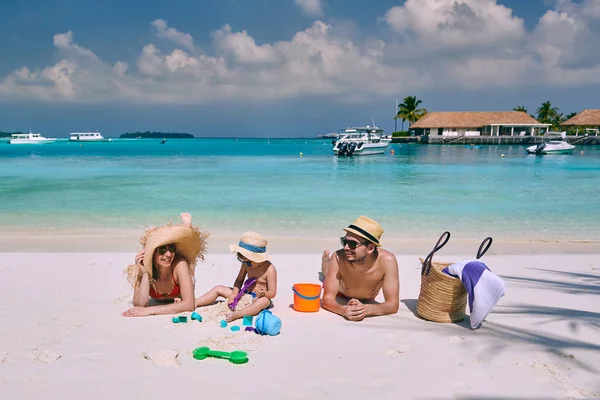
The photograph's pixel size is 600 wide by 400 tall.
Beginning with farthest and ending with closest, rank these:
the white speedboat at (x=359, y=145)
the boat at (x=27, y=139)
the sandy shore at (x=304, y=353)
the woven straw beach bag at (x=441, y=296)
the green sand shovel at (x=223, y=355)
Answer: the boat at (x=27, y=139) < the white speedboat at (x=359, y=145) < the woven straw beach bag at (x=441, y=296) < the green sand shovel at (x=223, y=355) < the sandy shore at (x=304, y=353)

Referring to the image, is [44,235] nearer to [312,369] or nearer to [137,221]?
[137,221]

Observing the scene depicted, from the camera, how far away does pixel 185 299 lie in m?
4.55

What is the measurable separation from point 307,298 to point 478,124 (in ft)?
255

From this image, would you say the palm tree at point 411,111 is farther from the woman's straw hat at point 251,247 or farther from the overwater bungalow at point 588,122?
the woman's straw hat at point 251,247

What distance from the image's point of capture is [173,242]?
437 centimetres

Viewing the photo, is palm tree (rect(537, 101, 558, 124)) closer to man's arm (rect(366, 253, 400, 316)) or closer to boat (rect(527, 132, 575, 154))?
boat (rect(527, 132, 575, 154))

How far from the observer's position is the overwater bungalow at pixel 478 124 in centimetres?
7412

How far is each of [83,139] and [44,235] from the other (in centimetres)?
13496

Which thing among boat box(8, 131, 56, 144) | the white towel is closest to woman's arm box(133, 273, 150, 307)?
the white towel

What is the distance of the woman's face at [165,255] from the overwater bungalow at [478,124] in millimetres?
76341

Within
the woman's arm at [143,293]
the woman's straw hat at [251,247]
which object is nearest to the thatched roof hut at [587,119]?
the woman's straw hat at [251,247]

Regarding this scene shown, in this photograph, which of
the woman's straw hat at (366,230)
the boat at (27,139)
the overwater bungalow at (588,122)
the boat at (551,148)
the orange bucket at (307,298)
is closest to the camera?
the woman's straw hat at (366,230)

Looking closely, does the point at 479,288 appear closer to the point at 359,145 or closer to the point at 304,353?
the point at 304,353

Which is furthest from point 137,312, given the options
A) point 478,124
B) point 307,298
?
point 478,124
